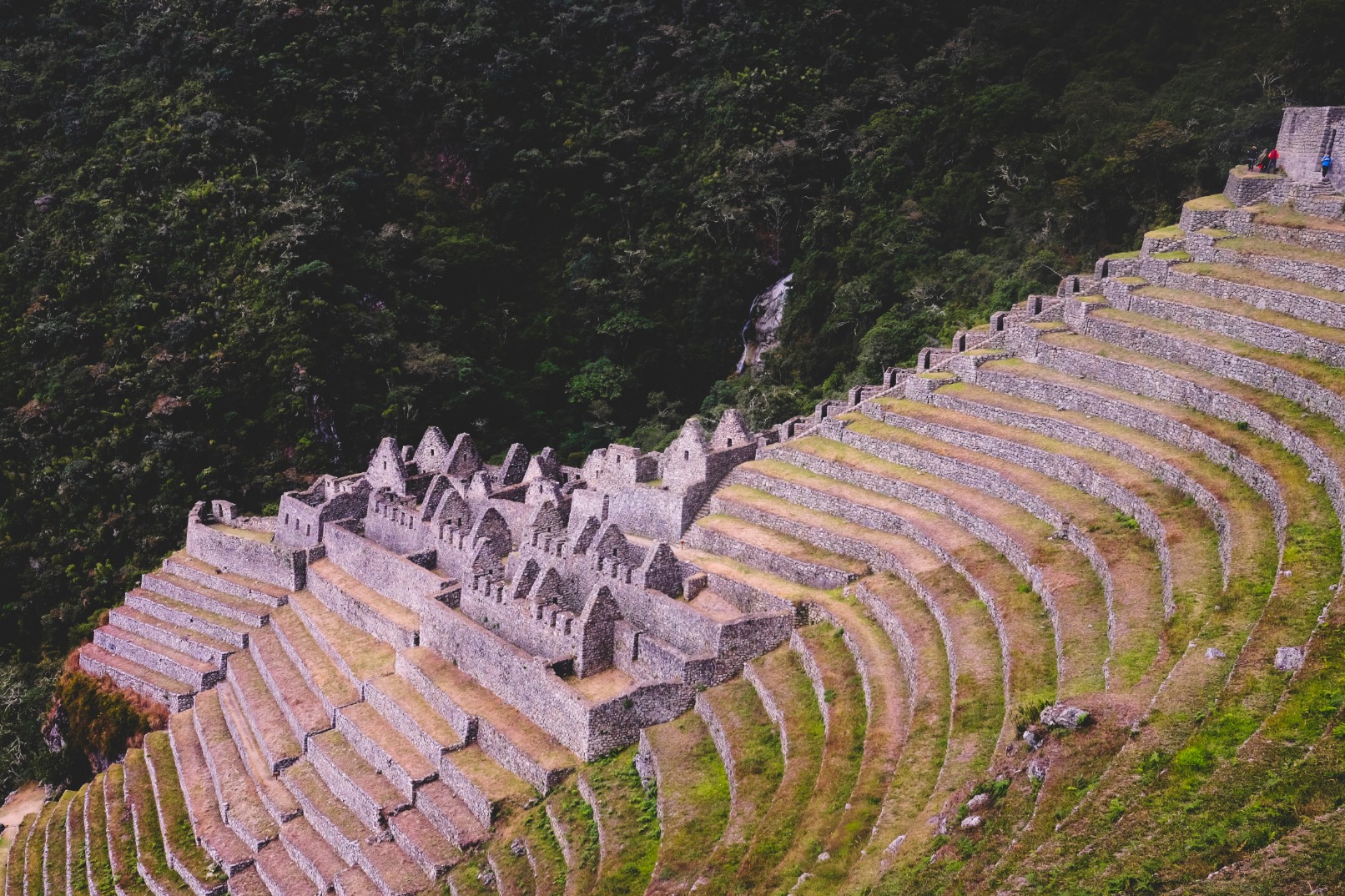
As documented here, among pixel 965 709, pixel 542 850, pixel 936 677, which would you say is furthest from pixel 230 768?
pixel 965 709

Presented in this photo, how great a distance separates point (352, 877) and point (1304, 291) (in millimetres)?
22047

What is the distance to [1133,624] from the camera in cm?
1625

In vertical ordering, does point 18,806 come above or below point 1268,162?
below

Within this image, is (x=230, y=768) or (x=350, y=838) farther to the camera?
(x=230, y=768)

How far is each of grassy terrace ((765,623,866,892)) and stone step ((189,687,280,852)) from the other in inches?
482

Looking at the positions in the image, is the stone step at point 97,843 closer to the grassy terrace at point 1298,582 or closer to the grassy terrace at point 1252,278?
the grassy terrace at point 1298,582

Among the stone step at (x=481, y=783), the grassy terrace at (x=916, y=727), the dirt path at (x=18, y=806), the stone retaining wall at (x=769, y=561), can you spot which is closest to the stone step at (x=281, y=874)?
the stone step at (x=481, y=783)

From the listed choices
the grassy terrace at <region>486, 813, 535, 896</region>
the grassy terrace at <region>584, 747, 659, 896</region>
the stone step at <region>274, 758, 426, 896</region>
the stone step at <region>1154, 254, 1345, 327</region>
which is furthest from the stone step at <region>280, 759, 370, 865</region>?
the stone step at <region>1154, 254, 1345, 327</region>

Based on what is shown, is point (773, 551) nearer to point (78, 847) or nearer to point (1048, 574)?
point (1048, 574)

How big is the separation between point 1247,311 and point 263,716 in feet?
78.7

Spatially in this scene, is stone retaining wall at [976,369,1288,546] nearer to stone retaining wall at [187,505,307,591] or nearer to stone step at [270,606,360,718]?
stone step at [270,606,360,718]

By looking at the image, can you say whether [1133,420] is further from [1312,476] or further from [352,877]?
[352,877]

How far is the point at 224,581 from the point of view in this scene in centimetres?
3444

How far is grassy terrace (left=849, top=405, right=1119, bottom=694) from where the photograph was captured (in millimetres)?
16031
